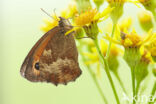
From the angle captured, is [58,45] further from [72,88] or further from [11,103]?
[11,103]

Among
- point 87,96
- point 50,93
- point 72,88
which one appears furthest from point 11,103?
point 87,96

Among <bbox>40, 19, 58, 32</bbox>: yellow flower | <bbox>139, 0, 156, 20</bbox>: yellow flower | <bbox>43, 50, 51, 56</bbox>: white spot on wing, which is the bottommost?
<bbox>43, 50, 51, 56</bbox>: white spot on wing

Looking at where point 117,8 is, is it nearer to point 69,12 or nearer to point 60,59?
point 69,12

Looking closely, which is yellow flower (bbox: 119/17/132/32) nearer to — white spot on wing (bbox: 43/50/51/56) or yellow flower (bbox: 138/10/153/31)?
yellow flower (bbox: 138/10/153/31)

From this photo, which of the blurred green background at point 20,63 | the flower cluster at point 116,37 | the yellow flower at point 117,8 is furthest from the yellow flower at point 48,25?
the blurred green background at point 20,63

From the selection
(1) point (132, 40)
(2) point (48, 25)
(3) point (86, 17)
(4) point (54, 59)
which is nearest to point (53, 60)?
(4) point (54, 59)

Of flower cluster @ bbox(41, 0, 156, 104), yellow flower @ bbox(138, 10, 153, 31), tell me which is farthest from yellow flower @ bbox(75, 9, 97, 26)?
yellow flower @ bbox(138, 10, 153, 31)
